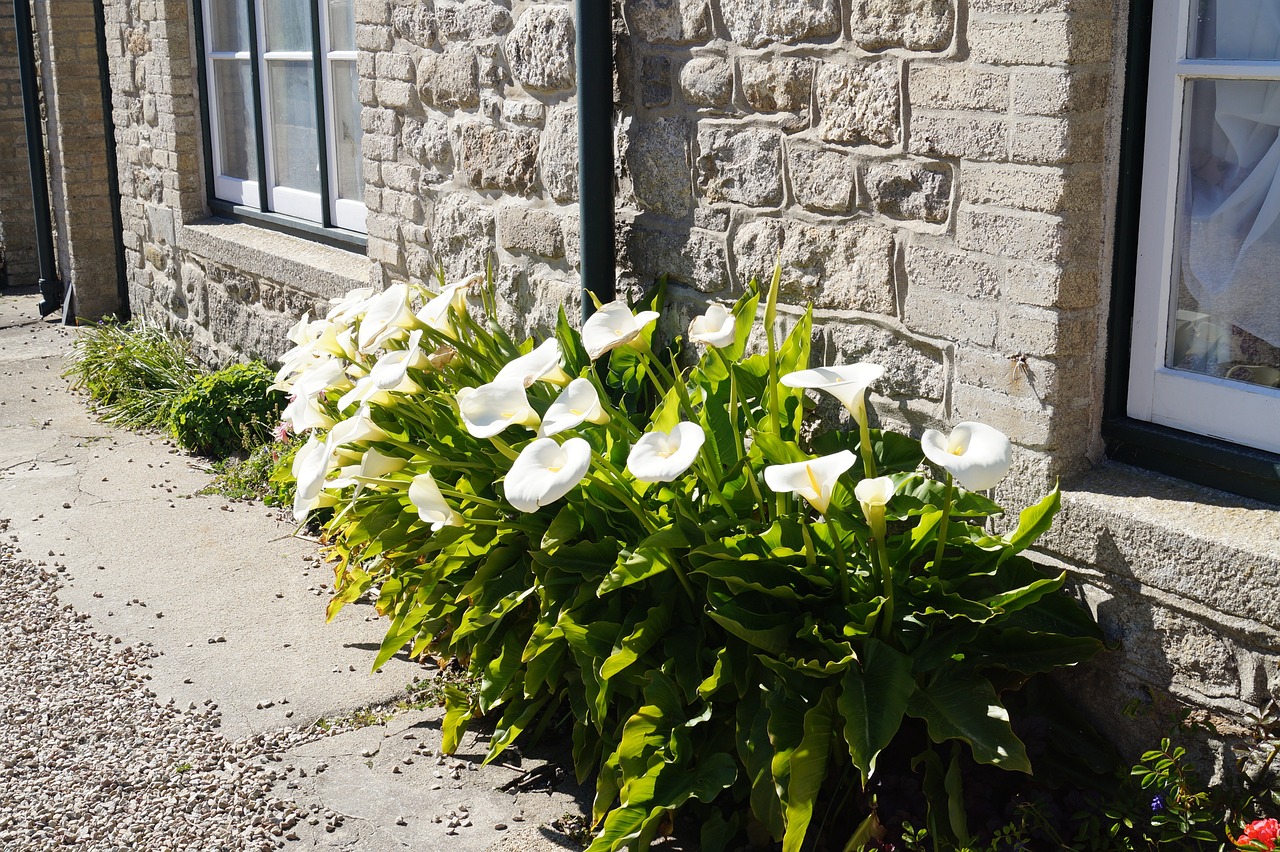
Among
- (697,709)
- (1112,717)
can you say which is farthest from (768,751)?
(1112,717)

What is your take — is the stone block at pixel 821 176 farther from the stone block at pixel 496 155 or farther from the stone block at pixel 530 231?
the stone block at pixel 496 155

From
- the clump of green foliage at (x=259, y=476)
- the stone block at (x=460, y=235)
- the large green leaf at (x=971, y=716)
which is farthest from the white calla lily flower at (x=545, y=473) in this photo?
the clump of green foliage at (x=259, y=476)

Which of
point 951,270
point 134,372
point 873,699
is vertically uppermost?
point 951,270

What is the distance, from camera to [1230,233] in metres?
2.56

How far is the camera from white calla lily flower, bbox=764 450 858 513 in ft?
7.69

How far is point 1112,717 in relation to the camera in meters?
2.66

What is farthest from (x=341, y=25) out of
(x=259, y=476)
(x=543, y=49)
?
(x=543, y=49)

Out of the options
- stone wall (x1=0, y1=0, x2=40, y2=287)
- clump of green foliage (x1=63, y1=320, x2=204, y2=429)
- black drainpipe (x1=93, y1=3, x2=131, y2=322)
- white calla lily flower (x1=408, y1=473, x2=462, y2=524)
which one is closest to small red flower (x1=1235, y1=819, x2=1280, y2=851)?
white calla lily flower (x1=408, y1=473, x2=462, y2=524)

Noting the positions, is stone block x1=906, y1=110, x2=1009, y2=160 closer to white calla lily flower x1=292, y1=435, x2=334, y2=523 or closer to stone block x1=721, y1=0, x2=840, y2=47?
stone block x1=721, y1=0, x2=840, y2=47

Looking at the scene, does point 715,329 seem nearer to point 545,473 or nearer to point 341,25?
point 545,473

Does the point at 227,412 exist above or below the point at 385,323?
below

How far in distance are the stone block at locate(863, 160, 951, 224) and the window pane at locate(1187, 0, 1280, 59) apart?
0.56 metres

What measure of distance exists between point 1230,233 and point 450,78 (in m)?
2.66

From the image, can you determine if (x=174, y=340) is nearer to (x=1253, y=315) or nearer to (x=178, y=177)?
(x=178, y=177)
